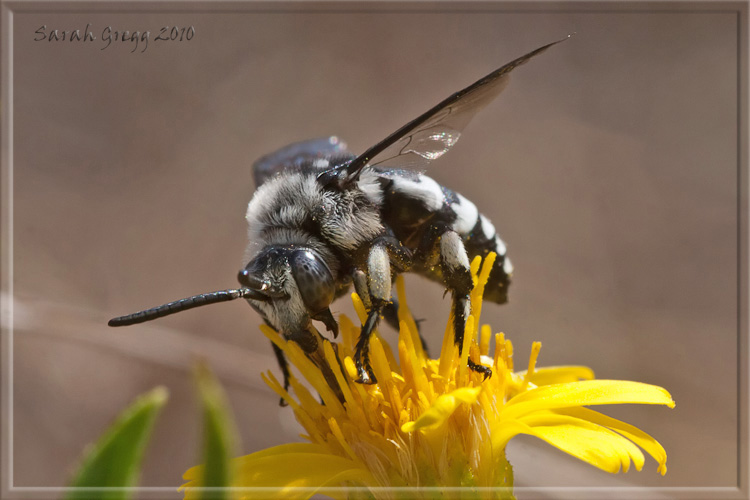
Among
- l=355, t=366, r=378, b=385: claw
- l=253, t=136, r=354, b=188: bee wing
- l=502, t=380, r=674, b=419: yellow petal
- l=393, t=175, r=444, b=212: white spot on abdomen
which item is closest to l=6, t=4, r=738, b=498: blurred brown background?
l=253, t=136, r=354, b=188: bee wing

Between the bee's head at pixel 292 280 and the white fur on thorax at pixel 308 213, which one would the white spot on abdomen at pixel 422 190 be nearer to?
the white fur on thorax at pixel 308 213

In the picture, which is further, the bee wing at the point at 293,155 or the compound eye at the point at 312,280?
the bee wing at the point at 293,155

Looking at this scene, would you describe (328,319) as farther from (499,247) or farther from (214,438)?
(214,438)

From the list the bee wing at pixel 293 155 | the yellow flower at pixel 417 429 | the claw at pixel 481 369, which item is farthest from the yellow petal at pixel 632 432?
the bee wing at pixel 293 155

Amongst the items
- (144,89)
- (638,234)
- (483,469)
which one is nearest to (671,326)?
(638,234)


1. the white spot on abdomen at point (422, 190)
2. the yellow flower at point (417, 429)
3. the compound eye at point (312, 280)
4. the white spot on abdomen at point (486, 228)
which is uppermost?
the white spot on abdomen at point (422, 190)

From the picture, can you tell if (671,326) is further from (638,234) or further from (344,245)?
(344,245)

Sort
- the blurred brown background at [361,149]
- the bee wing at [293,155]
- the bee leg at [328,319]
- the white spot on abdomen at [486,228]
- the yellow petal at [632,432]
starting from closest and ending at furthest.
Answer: the yellow petal at [632,432] → the bee leg at [328,319] → the white spot on abdomen at [486,228] → the bee wing at [293,155] → the blurred brown background at [361,149]
